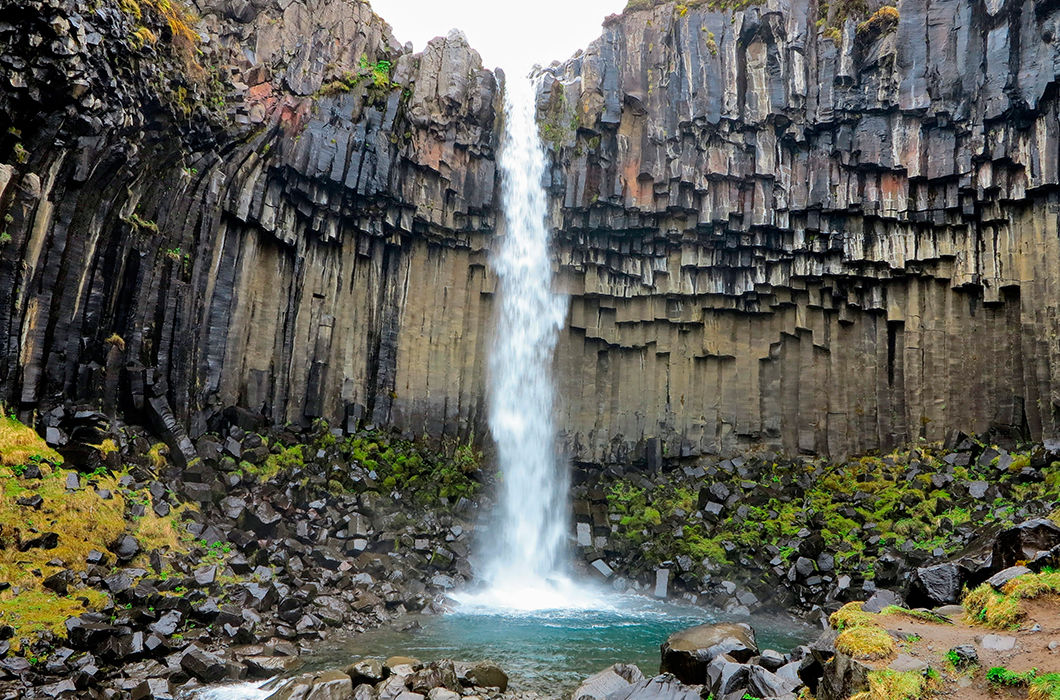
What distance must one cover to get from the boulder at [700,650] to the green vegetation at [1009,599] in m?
2.50

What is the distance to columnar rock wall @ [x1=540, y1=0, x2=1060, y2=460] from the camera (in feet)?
61.5

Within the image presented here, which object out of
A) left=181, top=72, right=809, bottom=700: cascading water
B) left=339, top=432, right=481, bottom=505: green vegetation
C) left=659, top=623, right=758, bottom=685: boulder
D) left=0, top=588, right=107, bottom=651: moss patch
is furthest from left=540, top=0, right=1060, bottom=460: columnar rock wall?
left=0, top=588, right=107, bottom=651: moss patch

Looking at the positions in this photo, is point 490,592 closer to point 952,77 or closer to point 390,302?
point 390,302

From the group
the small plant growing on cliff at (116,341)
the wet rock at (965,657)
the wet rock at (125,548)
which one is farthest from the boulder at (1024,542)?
the small plant growing on cliff at (116,341)

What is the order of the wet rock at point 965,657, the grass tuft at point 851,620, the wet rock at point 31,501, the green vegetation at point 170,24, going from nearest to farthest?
1. the wet rock at point 965,657
2. the grass tuft at point 851,620
3. the wet rock at point 31,501
4. the green vegetation at point 170,24

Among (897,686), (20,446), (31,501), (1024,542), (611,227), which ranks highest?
(611,227)

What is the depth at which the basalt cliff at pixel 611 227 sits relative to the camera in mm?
16062

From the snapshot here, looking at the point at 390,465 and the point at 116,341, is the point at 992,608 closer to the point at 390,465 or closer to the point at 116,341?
the point at 390,465

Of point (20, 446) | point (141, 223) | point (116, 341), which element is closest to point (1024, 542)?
point (20, 446)

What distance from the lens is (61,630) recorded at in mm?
9117

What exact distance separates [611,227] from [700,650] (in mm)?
16033

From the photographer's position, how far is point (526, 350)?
2347 cm

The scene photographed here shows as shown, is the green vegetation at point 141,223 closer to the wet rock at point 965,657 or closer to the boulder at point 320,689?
the boulder at point 320,689

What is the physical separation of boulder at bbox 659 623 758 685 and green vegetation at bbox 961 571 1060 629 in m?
2.50
